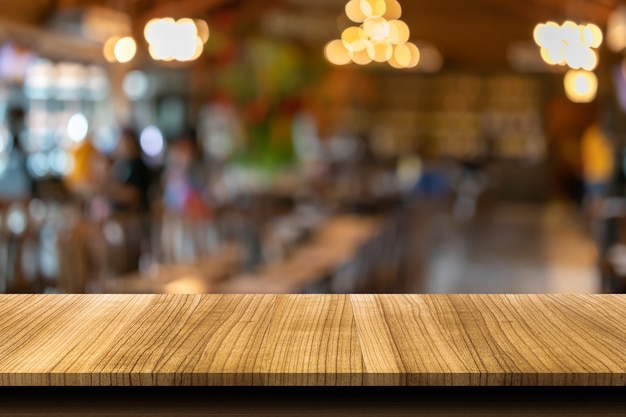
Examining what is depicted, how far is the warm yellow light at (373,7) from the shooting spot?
1159 cm

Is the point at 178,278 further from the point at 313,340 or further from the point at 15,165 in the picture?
the point at 15,165

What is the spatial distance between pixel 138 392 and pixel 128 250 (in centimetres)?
418

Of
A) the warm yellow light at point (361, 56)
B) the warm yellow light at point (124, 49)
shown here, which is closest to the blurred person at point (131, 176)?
the warm yellow light at point (124, 49)

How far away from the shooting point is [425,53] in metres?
20.3

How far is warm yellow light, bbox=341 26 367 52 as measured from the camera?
12641 mm

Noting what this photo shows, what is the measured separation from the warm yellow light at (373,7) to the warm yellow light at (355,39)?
29.8 inches

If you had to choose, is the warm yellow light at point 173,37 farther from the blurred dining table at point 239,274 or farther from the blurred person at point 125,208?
the blurred dining table at point 239,274

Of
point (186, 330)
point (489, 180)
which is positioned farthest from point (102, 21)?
point (186, 330)

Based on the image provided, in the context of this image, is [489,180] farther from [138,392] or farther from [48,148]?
[138,392]

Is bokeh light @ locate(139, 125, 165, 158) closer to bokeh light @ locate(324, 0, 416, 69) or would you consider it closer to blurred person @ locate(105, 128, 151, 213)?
bokeh light @ locate(324, 0, 416, 69)

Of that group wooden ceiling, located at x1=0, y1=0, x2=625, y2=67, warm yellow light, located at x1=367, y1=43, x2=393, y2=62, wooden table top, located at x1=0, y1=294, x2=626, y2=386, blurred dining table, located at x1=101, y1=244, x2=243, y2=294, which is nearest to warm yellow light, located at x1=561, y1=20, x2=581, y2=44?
warm yellow light, located at x1=367, y1=43, x2=393, y2=62

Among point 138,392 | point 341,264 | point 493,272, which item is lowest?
point 493,272

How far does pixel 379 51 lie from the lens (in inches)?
504

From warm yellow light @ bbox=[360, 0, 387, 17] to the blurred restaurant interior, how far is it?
58 millimetres
